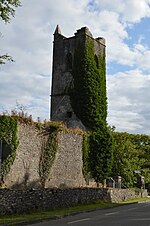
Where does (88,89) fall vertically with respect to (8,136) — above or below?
above

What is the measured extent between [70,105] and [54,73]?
491 cm

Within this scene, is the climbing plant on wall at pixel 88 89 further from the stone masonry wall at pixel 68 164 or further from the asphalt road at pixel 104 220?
the asphalt road at pixel 104 220

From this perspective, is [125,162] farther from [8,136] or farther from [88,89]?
[8,136]

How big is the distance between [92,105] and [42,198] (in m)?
19.0

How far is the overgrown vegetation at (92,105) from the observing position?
3506 cm

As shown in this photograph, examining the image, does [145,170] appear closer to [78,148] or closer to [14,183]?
[78,148]

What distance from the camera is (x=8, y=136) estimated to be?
81.9ft

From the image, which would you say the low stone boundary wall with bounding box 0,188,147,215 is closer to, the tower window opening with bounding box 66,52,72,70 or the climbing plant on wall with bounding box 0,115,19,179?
the climbing plant on wall with bounding box 0,115,19,179

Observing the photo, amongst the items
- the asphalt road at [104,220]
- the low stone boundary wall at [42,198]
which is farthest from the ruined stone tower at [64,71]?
the asphalt road at [104,220]

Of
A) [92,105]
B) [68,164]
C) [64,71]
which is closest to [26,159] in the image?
[68,164]

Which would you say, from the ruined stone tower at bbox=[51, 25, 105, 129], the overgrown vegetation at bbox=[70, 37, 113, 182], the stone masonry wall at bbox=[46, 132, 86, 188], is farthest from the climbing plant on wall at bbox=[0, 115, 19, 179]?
the ruined stone tower at bbox=[51, 25, 105, 129]

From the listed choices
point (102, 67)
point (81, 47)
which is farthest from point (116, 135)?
point (81, 47)

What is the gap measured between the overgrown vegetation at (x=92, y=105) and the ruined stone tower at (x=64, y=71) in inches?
24.5

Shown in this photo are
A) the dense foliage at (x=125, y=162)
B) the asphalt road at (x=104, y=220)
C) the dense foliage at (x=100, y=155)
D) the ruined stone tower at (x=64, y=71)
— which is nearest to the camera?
the asphalt road at (x=104, y=220)
